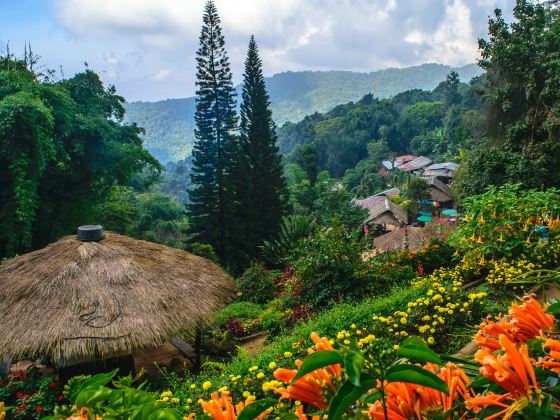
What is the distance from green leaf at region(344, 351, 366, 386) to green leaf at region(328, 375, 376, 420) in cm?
2

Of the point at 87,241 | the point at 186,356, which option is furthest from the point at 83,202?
the point at 186,356

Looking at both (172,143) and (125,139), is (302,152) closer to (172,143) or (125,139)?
(125,139)

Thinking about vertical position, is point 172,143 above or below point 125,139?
above

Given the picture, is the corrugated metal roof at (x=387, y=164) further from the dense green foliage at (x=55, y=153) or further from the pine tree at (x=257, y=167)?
the dense green foliage at (x=55, y=153)

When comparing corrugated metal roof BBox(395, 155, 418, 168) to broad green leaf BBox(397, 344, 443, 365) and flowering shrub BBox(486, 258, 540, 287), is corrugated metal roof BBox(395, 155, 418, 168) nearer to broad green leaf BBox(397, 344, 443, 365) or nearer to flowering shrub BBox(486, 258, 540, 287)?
flowering shrub BBox(486, 258, 540, 287)

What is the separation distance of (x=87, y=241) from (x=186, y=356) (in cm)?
206

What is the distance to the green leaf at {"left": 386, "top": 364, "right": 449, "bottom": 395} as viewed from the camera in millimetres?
596

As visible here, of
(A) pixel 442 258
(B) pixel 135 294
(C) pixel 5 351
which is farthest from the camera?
(A) pixel 442 258

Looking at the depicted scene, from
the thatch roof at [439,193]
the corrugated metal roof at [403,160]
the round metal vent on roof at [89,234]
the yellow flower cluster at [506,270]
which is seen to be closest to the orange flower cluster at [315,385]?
the yellow flower cluster at [506,270]

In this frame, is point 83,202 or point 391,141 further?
point 391,141

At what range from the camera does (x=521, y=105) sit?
456 inches

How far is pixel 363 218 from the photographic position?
23219 mm

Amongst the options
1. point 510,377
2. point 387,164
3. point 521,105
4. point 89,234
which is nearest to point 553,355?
point 510,377

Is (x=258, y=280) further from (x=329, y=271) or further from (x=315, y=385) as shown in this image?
(x=315, y=385)
